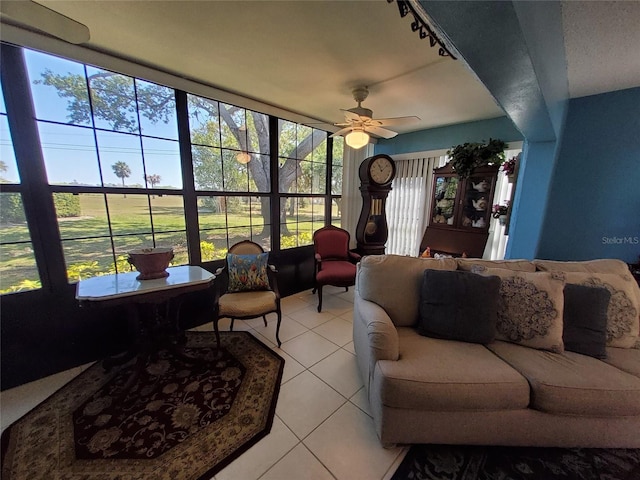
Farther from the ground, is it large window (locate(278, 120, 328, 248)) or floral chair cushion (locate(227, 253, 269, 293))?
large window (locate(278, 120, 328, 248))

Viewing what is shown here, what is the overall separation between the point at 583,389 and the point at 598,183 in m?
2.32

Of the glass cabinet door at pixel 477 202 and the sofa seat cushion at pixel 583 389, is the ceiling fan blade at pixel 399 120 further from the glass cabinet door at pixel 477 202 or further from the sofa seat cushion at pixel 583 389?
the sofa seat cushion at pixel 583 389

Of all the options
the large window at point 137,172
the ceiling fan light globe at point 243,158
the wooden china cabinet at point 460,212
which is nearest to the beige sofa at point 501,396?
the wooden china cabinet at point 460,212

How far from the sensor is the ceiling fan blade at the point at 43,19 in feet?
3.20

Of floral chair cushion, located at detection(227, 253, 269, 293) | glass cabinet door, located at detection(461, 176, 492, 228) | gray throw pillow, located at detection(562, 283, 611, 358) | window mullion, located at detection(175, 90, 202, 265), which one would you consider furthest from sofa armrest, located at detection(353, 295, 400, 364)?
glass cabinet door, located at detection(461, 176, 492, 228)

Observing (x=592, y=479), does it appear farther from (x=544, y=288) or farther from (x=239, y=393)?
(x=239, y=393)

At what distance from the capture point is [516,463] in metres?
1.23

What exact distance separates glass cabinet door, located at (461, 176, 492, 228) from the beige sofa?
1.87 meters

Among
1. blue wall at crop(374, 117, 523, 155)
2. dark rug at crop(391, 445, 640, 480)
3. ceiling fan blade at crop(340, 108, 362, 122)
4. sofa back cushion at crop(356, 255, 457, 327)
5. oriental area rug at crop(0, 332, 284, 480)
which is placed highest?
blue wall at crop(374, 117, 523, 155)

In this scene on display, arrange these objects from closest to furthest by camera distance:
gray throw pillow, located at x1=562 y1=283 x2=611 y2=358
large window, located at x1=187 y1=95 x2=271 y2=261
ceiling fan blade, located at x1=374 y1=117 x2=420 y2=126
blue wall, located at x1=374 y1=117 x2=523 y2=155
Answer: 1. gray throw pillow, located at x1=562 y1=283 x2=611 y2=358
2. ceiling fan blade, located at x1=374 y1=117 x2=420 y2=126
3. large window, located at x1=187 y1=95 x2=271 y2=261
4. blue wall, located at x1=374 y1=117 x2=523 y2=155

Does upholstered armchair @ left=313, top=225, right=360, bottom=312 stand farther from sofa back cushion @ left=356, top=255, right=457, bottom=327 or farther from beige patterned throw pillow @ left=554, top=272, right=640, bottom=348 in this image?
beige patterned throw pillow @ left=554, top=272, right=640, bottom=348

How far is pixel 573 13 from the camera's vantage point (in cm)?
130

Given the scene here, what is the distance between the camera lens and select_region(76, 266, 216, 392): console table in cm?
154

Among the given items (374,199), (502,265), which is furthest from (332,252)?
(502,265)
